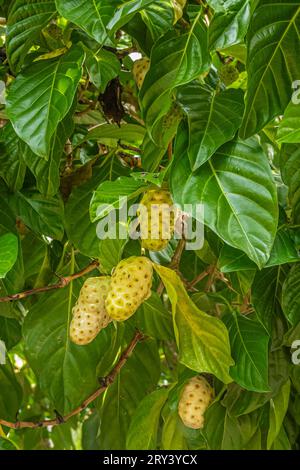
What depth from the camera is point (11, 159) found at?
40.8 inches

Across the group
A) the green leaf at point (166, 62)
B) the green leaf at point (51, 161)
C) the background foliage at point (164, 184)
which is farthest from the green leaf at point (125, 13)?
the green leaf at point (51, 161)

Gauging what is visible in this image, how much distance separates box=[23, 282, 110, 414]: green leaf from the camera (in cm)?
109

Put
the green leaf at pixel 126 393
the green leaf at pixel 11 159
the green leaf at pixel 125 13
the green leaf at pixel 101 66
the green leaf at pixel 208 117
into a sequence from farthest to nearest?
the green leaf at pixel 126 393
the green leaf at pixel 11 159
the green leaf at pixel 101 66
the green leaf at pixel 208 117
the green leaf at pixel 125 13

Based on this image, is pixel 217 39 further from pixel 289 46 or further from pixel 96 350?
pixel 96 350

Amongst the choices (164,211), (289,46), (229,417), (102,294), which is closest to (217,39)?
(289,46)

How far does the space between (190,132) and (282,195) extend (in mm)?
247

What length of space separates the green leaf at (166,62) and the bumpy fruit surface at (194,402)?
0.39 m

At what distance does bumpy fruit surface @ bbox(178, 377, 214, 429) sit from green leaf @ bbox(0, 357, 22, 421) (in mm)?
290

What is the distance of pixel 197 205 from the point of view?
791 millimetres

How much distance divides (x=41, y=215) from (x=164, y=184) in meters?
0.25

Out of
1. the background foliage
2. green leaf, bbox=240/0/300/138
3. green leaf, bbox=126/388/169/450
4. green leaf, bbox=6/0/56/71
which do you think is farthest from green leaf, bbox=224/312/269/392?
green leaf, bbox=6/0/56/71

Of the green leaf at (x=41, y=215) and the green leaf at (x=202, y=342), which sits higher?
the green leaf at (x=41, y=215)

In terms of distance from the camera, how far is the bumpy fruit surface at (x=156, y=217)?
0.87m

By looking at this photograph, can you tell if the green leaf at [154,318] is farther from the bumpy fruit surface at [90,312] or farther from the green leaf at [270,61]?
the green leaf at [270,61]
